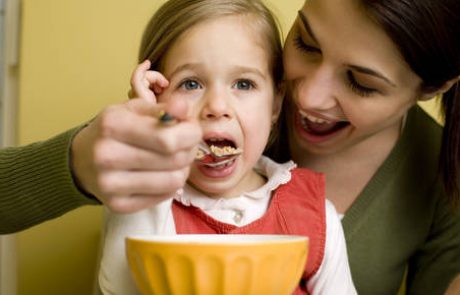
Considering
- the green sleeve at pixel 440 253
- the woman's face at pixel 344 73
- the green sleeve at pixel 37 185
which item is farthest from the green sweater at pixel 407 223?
the green sleeve at pixel 37 185

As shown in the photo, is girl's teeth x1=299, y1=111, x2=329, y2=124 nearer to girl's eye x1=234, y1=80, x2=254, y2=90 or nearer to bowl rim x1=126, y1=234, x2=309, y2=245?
A: girl's eye x1=234, y1=80, x2=254, y2=90

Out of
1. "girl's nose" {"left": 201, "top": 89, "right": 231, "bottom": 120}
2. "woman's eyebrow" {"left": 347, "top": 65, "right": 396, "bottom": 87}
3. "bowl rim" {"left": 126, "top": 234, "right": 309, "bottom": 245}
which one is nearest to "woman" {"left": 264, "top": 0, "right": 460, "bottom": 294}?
"woman's eyebrow" {"left": 347, "top": 65, "right": 396, "bottom": 87}

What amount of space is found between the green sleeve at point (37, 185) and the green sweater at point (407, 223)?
1.68ft

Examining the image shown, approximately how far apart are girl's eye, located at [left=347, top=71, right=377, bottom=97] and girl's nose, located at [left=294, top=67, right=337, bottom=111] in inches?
1.1

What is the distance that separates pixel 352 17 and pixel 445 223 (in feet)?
1.53

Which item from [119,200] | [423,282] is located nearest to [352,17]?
[119,200]

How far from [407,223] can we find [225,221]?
1.33 ft

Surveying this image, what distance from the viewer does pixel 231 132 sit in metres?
0.82

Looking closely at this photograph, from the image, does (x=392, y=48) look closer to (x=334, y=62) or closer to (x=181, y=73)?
(x=334, y=62)

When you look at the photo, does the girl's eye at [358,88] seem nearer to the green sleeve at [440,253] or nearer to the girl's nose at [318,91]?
the girl's nose at [318,91]

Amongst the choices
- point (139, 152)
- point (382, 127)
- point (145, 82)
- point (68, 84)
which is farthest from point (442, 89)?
point (68, 84)

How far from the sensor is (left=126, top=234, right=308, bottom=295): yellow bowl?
58cm

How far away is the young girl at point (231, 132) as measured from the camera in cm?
82

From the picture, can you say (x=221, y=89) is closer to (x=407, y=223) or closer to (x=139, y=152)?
(x=139, y=152)
